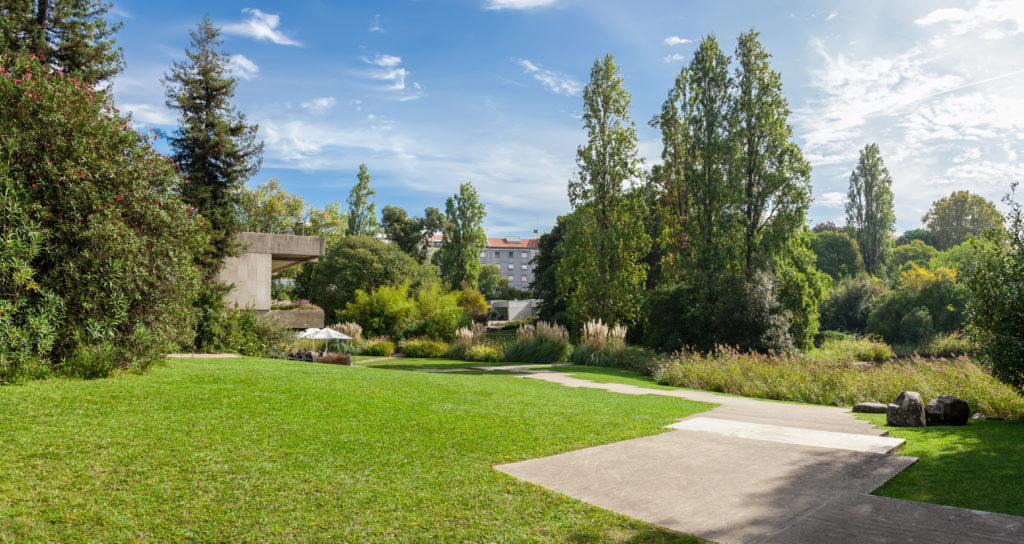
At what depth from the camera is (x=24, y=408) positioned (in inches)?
212

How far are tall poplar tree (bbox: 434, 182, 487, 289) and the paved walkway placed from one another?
42.4m

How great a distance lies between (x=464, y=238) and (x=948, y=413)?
43.1m

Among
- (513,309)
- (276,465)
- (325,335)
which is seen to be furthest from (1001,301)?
(513,309)

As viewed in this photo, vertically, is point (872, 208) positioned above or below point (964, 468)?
above

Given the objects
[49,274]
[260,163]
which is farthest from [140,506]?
[260,163]

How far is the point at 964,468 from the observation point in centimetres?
503

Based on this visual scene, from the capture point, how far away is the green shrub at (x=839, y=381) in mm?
8562

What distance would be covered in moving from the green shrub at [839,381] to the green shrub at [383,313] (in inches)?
645

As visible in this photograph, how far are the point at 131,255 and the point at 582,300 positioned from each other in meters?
18.7

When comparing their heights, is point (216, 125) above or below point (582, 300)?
above

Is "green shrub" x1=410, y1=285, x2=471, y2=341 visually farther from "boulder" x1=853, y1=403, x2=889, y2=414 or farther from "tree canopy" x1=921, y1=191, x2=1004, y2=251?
"tree canopy" x1=921, y1=191, x2=1004, y2=251

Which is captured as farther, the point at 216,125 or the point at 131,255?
the point at 216,125

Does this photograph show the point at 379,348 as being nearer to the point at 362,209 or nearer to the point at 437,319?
the point at 437,319

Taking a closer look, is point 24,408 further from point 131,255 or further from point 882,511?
point 882,511
